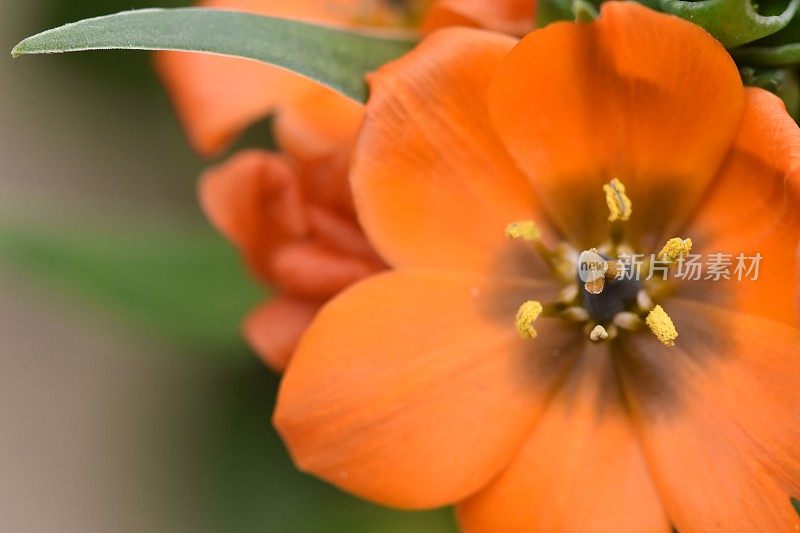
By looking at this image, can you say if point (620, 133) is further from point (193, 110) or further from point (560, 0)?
point (193, 110)

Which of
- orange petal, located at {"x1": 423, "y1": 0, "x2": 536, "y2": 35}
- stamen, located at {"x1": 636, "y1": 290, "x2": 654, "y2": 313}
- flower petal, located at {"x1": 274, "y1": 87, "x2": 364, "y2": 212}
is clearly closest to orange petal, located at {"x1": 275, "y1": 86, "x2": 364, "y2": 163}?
flower petal, located at {"x1": 274, "y1": 87, "x2": 364, "y2": 212}

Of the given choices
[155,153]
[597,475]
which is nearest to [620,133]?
[597,475]

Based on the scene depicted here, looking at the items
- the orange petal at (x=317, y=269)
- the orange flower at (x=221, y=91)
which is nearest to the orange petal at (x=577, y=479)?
the orange petal at (x=317, y=269)

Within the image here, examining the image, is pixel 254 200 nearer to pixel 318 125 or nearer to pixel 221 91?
pixel 318 125

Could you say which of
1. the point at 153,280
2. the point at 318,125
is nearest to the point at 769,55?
the point at 318,125

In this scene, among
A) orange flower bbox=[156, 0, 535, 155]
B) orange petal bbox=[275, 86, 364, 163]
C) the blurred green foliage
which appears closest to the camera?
orange petal bbox=[275, 86, 364, 163]

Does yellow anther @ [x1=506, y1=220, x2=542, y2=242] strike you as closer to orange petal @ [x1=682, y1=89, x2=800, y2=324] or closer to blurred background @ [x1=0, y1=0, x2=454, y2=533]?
orange petal @ [x1=682, y1=89, x2=800, y2=324]
